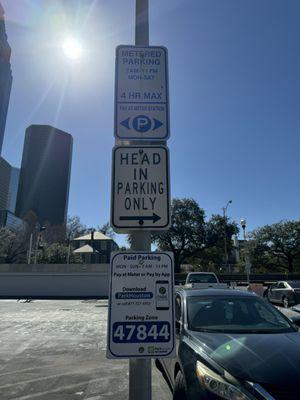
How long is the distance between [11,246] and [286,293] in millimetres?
48132

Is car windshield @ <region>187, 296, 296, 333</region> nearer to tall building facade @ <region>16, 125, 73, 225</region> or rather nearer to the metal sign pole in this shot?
the metal sign pole

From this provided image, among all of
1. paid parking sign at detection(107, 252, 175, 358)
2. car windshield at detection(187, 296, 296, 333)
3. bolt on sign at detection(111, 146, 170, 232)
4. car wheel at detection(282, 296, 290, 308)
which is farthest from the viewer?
car wheel at detection(282, 296, 290, 308)

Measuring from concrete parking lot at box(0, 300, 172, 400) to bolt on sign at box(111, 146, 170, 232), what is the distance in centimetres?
384

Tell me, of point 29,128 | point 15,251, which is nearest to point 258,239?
point 15,251

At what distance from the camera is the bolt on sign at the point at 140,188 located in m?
2.49

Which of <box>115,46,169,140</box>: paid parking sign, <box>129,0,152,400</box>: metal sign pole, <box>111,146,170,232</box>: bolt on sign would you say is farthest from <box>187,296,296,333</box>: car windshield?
<box>115,46,169,140</box>: paid parking sign

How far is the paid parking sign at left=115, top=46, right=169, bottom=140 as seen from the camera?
2.76 metres

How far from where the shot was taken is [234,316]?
5.02 metres

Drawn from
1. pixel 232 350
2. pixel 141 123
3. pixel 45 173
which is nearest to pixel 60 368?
pixel 232 350

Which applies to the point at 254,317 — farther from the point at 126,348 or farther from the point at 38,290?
the point at 38,290

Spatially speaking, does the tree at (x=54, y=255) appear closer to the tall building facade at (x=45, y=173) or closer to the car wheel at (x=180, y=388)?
the tall building facade at (x=45, y=173)

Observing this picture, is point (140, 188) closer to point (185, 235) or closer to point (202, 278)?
point (202, 278)

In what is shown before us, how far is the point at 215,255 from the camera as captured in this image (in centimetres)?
5681

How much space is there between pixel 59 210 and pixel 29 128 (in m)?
23.5
